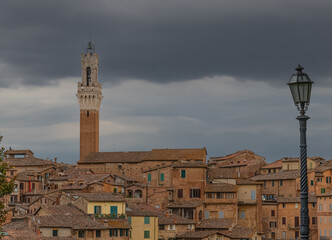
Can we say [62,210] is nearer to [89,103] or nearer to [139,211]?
[139,211]

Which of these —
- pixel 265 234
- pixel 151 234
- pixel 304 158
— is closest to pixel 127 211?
pixel 151 234

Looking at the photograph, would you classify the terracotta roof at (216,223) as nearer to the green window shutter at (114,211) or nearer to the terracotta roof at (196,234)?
the terracotta roof at (196,234)

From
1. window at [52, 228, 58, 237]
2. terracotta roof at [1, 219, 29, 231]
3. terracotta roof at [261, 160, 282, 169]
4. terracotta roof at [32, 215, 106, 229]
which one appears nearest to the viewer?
window at [52, 228, 58, 237]

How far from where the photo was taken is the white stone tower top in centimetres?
12281

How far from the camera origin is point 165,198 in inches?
2840

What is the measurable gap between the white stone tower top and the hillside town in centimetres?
2357

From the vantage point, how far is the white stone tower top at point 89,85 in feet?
403

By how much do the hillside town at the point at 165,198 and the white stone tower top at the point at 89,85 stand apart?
928 inches

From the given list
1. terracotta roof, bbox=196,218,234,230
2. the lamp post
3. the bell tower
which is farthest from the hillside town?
the lamp post

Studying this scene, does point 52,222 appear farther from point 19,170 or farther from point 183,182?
point 19,170

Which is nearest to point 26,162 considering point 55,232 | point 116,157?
point 116,157

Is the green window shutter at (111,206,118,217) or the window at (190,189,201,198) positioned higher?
the window at (190,189,201,198)

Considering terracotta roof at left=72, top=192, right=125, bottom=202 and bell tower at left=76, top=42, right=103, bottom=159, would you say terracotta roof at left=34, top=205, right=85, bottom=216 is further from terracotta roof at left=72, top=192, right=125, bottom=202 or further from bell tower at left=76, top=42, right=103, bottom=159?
bell tower at left=76, top=42, right=103, bottom=159

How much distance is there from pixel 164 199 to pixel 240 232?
10.1 meters
